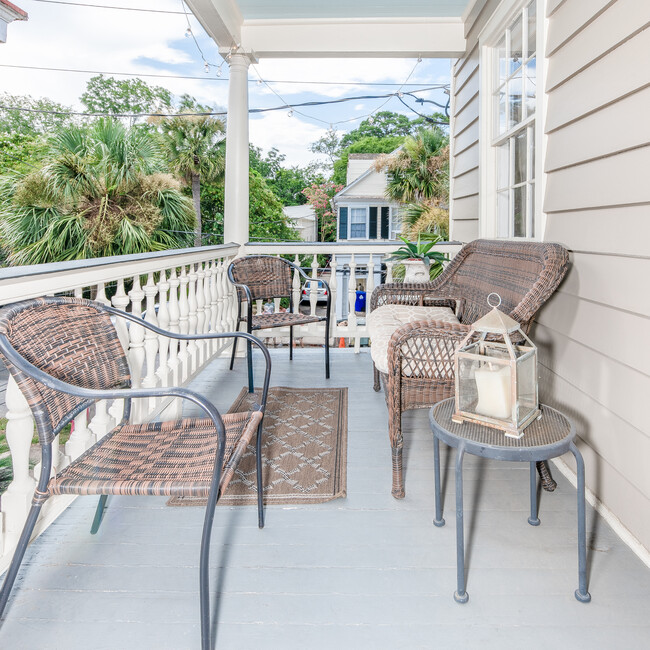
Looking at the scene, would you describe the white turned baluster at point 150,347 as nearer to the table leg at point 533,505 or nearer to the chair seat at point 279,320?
the chair seat at point 279,320

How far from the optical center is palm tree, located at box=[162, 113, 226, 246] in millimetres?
13430

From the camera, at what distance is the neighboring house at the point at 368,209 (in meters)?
14.3

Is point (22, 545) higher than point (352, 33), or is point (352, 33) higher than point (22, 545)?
point (352, 33)

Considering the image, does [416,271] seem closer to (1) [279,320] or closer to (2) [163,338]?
(1) [279,320]

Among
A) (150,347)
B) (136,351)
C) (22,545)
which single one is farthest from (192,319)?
(22,545)

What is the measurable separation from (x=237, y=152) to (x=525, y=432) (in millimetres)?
3409

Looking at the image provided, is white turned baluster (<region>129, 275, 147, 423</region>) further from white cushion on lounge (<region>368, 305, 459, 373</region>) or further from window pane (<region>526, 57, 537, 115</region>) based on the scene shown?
window pane (<region>526, 57, 537, 115</region>)

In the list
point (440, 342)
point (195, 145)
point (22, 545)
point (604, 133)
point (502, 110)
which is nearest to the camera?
point (22, 545)

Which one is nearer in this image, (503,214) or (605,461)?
(605,461)

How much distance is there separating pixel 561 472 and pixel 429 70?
15.7 metres

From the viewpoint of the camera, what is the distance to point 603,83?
174 centimetres

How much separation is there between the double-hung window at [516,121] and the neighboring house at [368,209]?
10923 mm

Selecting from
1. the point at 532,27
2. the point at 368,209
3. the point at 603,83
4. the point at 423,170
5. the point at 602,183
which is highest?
the point at 423,170

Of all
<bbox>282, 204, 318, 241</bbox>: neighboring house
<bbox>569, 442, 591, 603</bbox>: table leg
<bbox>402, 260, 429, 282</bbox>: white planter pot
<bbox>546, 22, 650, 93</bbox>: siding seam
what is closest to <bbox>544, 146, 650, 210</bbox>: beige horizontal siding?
<bbox>546, 22, 650, 93</bbox>: siding seam
